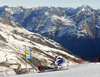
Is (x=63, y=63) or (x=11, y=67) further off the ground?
(x=63, y=63)

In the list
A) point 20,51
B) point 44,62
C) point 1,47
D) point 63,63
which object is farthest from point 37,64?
point 63,63

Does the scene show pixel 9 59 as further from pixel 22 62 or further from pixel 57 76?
pixel 57 76

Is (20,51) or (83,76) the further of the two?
(20,51)

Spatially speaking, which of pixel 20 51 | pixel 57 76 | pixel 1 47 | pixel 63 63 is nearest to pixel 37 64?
→ pixel 20 51

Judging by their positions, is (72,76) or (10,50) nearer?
(72,76)

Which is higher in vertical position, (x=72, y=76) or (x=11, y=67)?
(x=72, y=76)

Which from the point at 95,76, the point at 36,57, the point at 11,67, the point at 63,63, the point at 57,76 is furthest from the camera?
the point at 36,57

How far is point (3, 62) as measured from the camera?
154 metres

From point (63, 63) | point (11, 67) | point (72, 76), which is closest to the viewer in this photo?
point (72, 76)

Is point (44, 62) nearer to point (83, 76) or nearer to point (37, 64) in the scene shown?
point (37, 64)

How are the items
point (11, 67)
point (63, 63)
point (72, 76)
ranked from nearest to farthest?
point (72, 76)
point (63, 63)
point (11, 67)

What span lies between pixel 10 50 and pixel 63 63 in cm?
15365

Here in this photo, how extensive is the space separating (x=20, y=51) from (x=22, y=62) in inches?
1417

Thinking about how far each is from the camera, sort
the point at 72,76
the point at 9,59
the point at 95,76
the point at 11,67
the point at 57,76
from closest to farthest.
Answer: the point at 95,76 < the point at 72,76 < the point at 57,76 < the point at 11,67 < the point at 9,59
